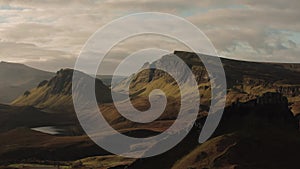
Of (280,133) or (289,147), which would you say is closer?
(289,147)

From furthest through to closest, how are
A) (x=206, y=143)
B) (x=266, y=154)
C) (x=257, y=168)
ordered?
(x=206, y=143)
(x=266, y=154)
(x=257, y=168)

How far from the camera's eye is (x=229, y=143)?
18050 cm

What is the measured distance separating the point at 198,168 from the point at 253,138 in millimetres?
33231

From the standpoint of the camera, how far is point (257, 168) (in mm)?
162000

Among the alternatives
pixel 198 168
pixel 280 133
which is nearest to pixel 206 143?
pixel 198 168

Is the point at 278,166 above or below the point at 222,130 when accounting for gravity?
below

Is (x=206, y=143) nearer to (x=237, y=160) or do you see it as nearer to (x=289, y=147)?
(x=237, y=160)

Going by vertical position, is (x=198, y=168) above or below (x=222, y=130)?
below

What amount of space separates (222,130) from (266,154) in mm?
26783

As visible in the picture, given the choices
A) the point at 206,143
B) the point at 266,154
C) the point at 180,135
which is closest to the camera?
the point at 266,154

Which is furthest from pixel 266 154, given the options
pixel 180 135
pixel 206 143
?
pixel 180 135

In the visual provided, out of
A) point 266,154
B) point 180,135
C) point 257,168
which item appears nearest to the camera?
point 257,168

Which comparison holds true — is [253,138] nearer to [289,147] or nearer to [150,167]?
[289,147]

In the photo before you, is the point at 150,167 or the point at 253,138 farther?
the point at 253,138
